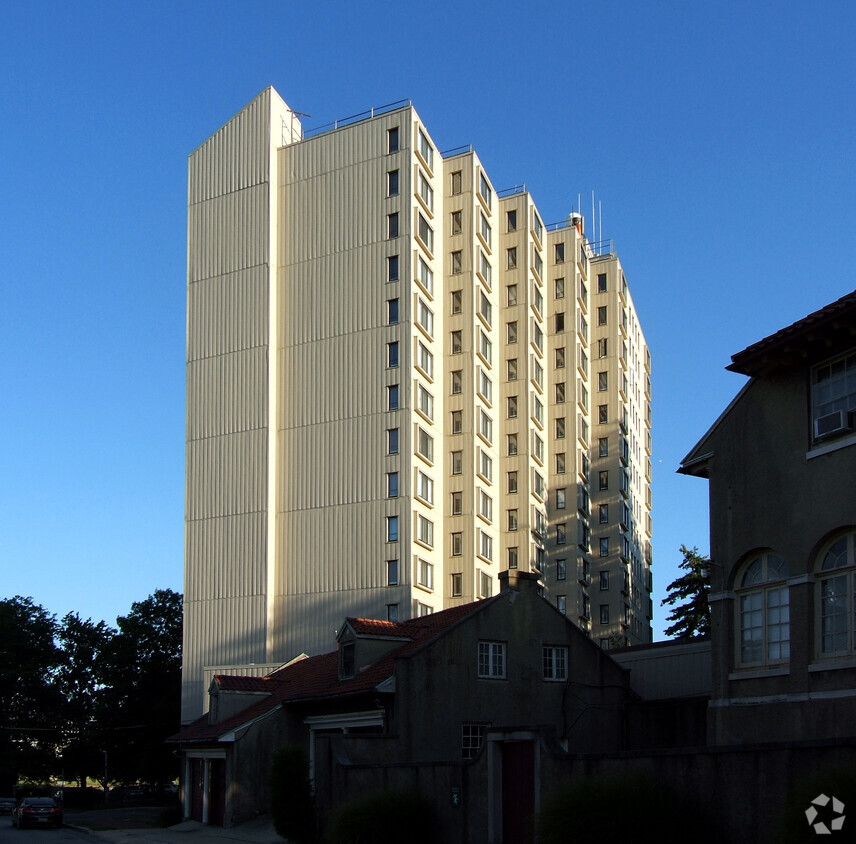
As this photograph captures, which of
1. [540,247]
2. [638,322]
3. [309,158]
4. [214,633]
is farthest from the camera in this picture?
[638,322]

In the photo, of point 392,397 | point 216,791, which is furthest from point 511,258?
point 216,791

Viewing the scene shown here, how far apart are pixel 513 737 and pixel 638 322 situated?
94.1m

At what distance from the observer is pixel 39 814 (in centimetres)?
4869

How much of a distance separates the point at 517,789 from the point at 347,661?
1424 cm

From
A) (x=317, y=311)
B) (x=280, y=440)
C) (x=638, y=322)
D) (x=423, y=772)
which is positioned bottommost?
(x=423, y=772)

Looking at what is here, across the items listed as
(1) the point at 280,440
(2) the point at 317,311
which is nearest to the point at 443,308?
(2) the point at 317,311

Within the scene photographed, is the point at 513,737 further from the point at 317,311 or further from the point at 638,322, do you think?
the point at 638,322

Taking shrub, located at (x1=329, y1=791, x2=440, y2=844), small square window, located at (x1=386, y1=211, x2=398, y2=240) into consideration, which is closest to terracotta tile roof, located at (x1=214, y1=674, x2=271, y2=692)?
shrub, located at (x1=329, y1=791, x2=440, y2=844)

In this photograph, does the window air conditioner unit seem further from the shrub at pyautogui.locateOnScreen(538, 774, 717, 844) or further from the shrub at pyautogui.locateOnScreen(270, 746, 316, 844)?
the shrub at pyautogui.locateOnScreen(270, 746, 316, 844)

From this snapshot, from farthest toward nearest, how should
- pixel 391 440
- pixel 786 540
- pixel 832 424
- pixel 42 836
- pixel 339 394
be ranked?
pixel 339 394
pixel 391 440
pixel 42 836
pixel 786 540
pixel 832 424

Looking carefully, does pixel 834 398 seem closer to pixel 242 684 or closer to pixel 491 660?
pixel 491 660

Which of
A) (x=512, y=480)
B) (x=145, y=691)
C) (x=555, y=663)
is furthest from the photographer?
(x=512, y=480)

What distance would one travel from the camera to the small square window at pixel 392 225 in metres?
68.6

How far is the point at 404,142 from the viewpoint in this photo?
69188mm
